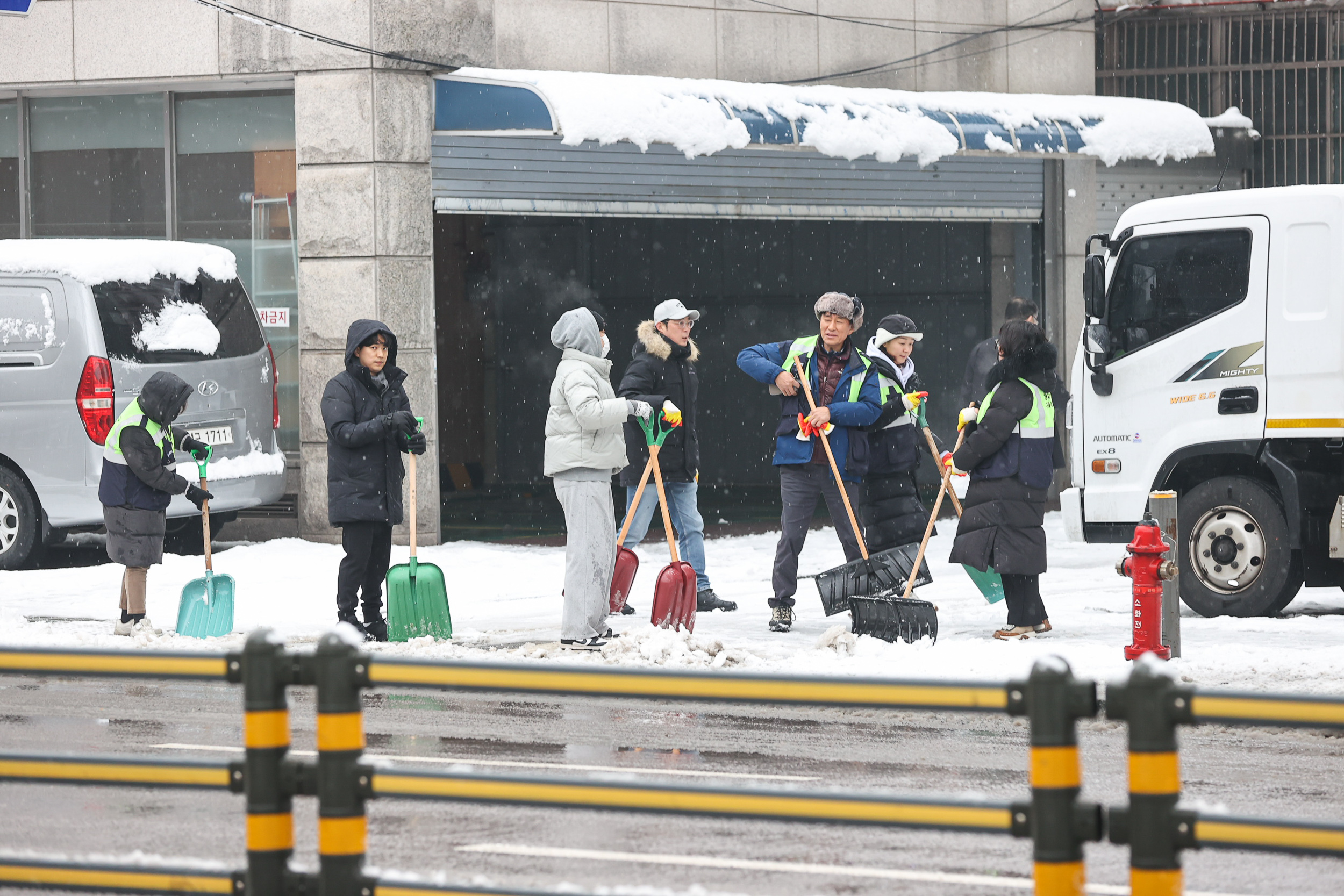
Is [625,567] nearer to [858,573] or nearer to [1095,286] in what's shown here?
[858,573]

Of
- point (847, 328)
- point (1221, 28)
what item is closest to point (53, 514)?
point (847, 328)

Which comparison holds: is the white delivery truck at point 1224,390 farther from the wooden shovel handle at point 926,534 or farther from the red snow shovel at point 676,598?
the red snow shovel at point 676,598

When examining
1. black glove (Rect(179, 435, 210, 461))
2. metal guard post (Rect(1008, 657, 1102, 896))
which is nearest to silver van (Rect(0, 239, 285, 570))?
black glove (Rect(179, 435, 210, 461))

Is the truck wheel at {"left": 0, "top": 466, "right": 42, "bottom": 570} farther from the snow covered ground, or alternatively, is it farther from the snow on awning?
the snow on awning

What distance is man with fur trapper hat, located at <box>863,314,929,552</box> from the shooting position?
1105cm

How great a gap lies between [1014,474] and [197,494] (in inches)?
184

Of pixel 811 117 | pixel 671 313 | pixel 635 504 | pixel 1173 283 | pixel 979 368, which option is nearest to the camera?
pixel 1173 283

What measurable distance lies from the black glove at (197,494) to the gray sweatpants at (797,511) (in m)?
3.36

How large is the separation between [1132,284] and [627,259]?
33.8 ft

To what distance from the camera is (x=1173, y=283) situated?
430 inches

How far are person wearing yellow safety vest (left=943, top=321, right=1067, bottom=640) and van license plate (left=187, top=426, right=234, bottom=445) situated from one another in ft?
20.0

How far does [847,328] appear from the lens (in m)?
10.7

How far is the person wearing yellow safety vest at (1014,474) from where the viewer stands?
9953mm

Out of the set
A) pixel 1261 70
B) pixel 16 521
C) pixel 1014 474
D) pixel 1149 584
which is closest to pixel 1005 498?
pixel 1014 474
